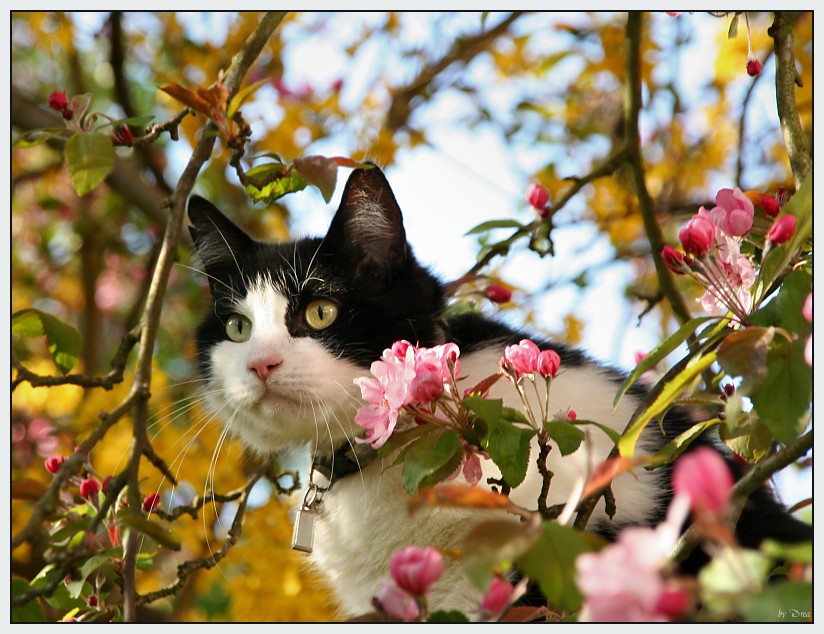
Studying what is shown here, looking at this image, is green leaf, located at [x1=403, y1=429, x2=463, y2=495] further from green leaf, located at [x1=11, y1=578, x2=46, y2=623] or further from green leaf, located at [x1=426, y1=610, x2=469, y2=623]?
green leaf, located at [x1=11, y1=578, x2=46, y2=623]

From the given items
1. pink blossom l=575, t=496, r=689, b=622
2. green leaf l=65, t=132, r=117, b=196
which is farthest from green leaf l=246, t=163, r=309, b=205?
pink blossom l=575, t=496, r=689, b=622

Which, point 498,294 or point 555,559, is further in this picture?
point 498,294

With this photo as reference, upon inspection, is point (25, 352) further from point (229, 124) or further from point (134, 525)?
point (134, 525)

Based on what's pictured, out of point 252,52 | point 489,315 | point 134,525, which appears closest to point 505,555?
point 134,525

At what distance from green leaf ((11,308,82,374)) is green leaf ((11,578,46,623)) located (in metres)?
0.36

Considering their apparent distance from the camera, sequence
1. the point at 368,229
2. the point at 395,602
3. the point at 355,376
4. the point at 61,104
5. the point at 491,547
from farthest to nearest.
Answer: the point at 368,229 → the point at 355,376 → the point at 61,104 → the point at 395,602 → the point at 491,547

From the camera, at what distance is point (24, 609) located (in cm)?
110

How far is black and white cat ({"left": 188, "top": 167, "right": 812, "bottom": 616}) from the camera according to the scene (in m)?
1.52

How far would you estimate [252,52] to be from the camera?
1539 mm

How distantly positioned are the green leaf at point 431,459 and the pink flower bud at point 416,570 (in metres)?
0.26

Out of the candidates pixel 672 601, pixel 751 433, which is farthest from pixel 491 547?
pixel 751 433

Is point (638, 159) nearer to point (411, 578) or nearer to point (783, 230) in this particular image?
point (783, 230)

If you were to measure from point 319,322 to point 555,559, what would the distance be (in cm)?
102

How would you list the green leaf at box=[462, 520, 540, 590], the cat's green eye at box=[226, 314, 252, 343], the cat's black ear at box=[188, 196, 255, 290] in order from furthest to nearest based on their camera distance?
the cat's black ear at box=[188, 196, 255, 290], the cat's green eye at box=[226, 314, 252, 343], the green leaf at box=[462, 520, 540, 590]
